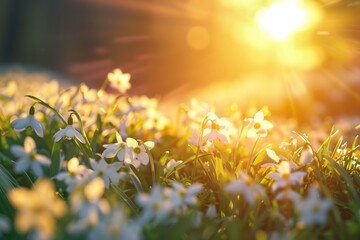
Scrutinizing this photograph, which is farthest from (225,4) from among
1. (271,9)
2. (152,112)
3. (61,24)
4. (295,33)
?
(152,112)

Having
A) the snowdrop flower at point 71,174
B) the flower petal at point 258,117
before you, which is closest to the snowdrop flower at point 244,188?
the snowdrop flower at point 71,174

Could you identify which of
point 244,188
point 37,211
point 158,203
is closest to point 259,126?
point 244,188

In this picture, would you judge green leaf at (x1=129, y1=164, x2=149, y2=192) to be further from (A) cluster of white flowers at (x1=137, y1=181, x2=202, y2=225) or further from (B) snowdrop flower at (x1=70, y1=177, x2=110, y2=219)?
(B) snowdrop flower at (x1=70, y1=177, x2=110, y2=219)

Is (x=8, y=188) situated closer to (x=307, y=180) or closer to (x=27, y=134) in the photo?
(x=27, y=134)

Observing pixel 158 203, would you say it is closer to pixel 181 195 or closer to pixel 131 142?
pixel 181 195

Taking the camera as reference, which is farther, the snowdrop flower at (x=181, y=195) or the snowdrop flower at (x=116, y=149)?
the snowdrop flower at (x=116, y=149)

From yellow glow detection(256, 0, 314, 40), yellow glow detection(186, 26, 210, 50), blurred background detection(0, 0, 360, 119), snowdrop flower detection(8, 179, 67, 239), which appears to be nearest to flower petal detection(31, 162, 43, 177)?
snowdrop flower detection(8, 179, 67, 239)

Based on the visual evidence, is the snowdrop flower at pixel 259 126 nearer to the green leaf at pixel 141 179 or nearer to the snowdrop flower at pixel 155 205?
the green leaf at pixel 141 179
